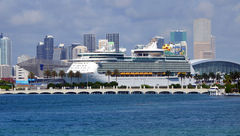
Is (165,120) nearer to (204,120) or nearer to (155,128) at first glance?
(204,120)

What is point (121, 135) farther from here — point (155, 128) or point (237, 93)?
point (237, 93)

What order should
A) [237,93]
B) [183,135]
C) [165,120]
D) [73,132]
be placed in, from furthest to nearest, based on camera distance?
[237,93] → [165,120] → [73,132] → [183,135]

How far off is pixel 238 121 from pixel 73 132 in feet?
76.1

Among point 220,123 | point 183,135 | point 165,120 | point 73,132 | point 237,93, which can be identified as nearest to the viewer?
point 183,135

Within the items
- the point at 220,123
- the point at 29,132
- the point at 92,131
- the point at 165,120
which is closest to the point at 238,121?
the point at 220,123

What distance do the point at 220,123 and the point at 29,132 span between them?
24712 millimetres

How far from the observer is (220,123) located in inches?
2827

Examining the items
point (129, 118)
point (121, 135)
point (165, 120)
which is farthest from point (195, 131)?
point (129, 118)

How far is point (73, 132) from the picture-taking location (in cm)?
6475

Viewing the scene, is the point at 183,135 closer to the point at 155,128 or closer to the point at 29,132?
the point at 155,128

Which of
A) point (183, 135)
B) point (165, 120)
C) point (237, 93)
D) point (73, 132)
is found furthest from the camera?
point (237, 93)

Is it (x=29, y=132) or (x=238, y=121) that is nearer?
(x=29, y=132)

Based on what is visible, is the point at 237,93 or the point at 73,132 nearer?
the point at 73,132

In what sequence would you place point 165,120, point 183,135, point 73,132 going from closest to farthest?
point 183,135, point 73,132, point 165,120
